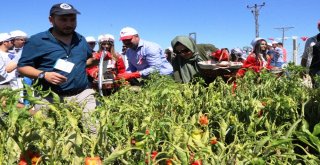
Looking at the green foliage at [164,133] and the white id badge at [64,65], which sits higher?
the white id badge at [64,65]

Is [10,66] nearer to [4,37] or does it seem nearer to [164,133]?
[4,37]

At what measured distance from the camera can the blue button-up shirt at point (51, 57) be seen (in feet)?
10.2

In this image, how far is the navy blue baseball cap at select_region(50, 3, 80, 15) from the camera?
3.08 metres

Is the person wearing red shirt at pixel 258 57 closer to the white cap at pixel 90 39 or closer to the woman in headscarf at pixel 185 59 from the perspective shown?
the woman in headscarf at pixel 185 59

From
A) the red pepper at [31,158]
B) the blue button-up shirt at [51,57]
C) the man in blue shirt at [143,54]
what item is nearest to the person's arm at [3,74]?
the man in blue shirt at [143,54]

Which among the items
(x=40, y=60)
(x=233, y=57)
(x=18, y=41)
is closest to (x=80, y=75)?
(x=40, y=60)

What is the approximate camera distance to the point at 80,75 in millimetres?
3217

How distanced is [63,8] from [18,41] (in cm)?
271

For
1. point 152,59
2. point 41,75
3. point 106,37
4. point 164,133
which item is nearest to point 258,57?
point 152,59

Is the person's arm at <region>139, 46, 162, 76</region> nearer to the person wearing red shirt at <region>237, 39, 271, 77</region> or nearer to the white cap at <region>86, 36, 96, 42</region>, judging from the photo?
the person wearing red shirt at <region>237, 39, 271, 77</region>

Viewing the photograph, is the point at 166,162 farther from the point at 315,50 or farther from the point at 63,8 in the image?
the point at 315,50

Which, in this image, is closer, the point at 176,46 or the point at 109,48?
the point at 176,46

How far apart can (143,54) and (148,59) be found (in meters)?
0.08

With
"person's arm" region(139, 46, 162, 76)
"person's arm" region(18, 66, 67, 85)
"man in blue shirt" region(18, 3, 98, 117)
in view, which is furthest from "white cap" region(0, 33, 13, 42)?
"person's arm" region(18, 66, 67, 85)
